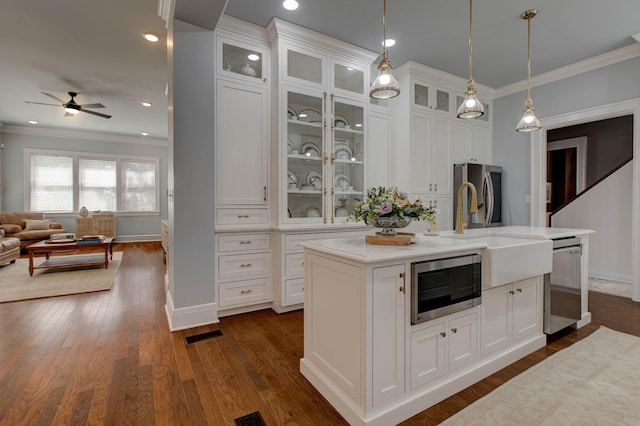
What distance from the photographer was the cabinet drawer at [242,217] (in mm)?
2936

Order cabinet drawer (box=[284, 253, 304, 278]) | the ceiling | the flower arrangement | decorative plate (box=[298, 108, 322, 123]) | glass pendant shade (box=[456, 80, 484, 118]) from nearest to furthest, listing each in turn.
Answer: the flower arrangement, glass pendant shade (box=[456, 80, 484, 118]), the ceiling, cabinet drawer (box=[284, 253, 304, 278]), decorative plate (box=[298, 108, 322, 123])

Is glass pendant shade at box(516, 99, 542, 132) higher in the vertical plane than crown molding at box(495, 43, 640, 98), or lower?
lower

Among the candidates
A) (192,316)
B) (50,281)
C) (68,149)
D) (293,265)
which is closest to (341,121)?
(293,265)

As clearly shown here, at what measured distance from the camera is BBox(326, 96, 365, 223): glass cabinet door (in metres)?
3.40

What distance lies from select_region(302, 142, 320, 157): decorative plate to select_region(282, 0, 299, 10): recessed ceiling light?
50.0 inches

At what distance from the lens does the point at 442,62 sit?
390 cm

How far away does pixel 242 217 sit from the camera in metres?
3.05

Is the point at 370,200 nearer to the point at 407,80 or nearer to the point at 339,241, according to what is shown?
the point at 339,241

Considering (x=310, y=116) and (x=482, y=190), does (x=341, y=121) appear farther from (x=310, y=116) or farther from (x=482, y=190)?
(x=482, y=190)

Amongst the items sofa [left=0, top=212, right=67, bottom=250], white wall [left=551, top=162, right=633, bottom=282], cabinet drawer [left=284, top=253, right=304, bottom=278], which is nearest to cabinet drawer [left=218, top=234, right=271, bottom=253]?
cabinet drawer [left=284, top=253, right=304, bottom=278]

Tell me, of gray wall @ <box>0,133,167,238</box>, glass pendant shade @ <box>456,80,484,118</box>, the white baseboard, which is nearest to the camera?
glass pendant shade @ <box>456,80,484,118</box>

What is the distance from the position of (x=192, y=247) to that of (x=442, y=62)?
12.4 feet

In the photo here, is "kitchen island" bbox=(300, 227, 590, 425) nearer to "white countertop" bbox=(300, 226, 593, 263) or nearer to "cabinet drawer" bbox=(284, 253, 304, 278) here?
"white countertop" bbox=(300, 226, 593, 263)

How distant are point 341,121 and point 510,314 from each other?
8.40 ft
